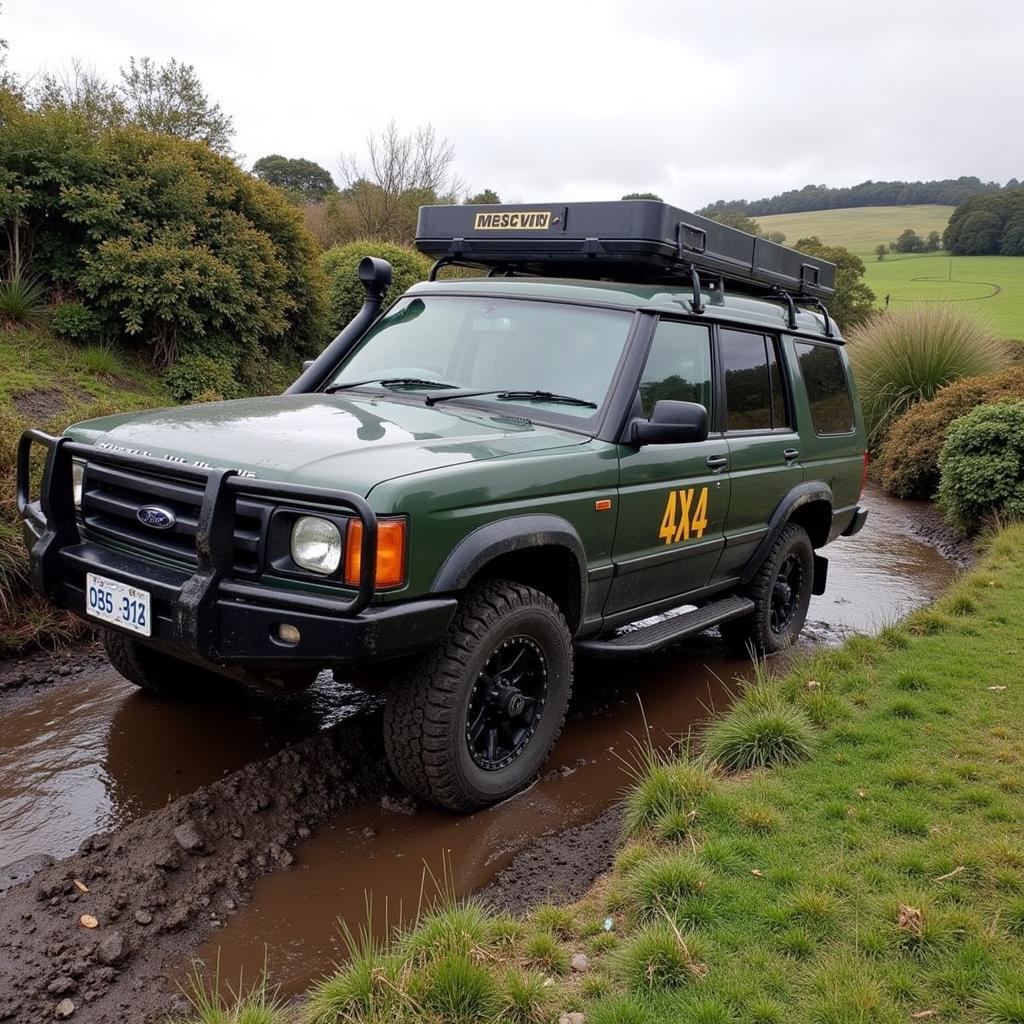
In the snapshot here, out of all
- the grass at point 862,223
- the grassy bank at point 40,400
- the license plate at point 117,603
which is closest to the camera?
the license plate at point 117,603

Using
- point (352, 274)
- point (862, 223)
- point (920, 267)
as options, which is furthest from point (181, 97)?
point (862, 223)

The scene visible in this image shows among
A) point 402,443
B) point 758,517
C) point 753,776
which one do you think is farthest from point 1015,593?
point 402,443

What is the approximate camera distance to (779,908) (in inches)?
109

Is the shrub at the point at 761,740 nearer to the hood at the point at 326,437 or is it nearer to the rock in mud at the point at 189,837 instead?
the hood at the point at 326,437

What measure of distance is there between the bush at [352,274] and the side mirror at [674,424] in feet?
31.1

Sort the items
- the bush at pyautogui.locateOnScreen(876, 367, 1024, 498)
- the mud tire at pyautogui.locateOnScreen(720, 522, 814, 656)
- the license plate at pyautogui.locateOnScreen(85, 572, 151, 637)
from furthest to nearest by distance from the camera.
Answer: the bush at pyautogui.locateOnScreen(876, 367, 1024, 498), the mud tire at pyautogui.locateOnScreen(720, 522, 814, 656), the license plate at pyautogui.locateOnScreen(85, 572, 151, 637)

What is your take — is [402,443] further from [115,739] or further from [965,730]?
[965,730]

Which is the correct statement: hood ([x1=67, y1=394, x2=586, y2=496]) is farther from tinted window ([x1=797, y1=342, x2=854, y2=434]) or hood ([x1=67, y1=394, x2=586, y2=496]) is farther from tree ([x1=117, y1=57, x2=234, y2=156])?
tree ([x1=117, y1=57, x2=234, y2=156])

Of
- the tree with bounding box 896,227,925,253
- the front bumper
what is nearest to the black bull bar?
the front bumper

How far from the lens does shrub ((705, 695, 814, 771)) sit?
12.9 feet

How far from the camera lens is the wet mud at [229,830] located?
9.15 ft

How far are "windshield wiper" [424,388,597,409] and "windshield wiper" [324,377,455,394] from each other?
0.18m

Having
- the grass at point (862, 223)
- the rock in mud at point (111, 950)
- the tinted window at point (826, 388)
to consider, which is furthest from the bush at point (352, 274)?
the grass at point (862, 223)

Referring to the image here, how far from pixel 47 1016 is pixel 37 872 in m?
0.76
